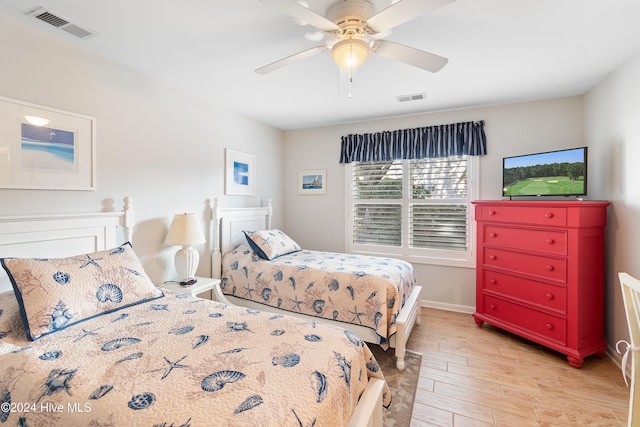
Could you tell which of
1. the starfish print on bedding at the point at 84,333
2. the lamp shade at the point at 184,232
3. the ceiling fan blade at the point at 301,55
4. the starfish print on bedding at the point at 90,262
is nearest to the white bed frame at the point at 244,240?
the lamp shade at the point at 184,232

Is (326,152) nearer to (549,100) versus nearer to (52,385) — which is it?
(549,100)

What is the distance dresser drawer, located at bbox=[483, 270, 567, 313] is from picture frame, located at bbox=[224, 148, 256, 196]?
2893 mm

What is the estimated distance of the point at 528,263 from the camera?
8.63ft

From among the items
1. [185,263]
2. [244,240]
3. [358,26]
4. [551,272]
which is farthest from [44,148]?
[551,272]

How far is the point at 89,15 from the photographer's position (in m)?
1.72

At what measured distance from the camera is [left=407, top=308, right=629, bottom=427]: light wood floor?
5.90 ft

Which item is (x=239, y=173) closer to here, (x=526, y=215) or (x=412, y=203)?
(x=412, y=203)

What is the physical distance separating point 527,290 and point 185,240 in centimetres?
309

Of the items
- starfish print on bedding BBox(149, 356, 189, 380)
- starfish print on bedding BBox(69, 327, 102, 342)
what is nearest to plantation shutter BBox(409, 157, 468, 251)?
starfish print on bedding BBox(149, 356, 189, 380)

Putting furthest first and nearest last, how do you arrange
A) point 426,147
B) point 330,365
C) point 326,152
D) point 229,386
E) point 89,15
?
point 326,152 < point 426,147 < point 89,15 < point 330,365 < point 229,386

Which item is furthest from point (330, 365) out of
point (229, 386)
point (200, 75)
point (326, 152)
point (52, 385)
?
point (326, 152)

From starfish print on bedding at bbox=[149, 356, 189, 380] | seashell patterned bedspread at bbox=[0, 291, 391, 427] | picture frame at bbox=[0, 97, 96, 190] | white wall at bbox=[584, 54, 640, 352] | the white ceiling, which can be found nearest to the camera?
seashell patterned bedspread at bbox=[0, 291, 391, 427]

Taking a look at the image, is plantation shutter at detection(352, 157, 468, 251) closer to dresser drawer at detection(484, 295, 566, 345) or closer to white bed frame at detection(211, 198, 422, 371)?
dresser drawer at detection(484, 295, 566, 345)

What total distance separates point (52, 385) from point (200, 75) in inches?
92.7
